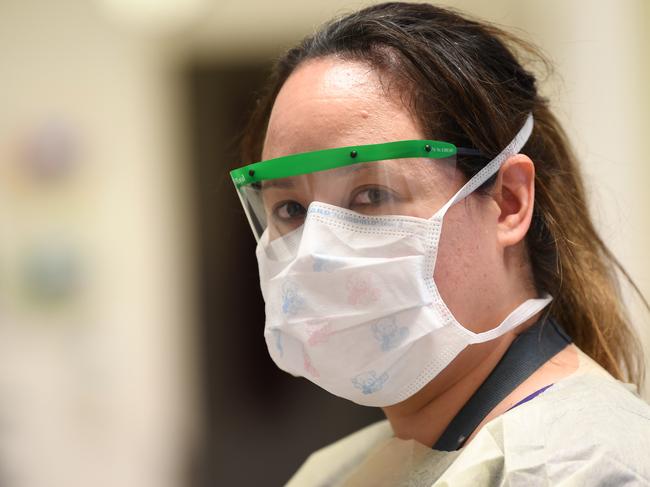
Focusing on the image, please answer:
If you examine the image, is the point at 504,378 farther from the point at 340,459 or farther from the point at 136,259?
the point at 136,259

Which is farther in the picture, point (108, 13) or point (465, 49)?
point (108, 13)

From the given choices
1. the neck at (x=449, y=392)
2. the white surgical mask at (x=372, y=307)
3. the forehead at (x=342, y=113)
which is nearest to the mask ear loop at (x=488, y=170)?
the white surgical mask at (x=372, y=307)

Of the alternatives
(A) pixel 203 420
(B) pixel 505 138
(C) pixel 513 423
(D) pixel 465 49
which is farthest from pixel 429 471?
(A) pixel 203 420

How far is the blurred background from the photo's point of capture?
426cm

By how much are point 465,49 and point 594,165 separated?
7.42 feet

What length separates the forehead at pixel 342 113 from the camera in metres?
1.39

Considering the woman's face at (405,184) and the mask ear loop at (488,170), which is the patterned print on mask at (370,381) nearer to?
the woman's face at (405,184)

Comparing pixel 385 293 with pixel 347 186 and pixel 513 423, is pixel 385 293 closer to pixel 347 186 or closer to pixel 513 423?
pixel 347 186

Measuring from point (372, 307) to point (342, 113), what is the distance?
0.32 m

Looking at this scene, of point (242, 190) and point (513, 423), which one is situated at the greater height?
point (242, 190)

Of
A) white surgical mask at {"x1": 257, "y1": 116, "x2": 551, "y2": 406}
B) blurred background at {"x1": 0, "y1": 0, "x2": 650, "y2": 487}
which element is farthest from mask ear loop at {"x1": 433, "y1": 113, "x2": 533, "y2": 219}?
blurred background at {"x1": 0, "y1": 0, "x2": 650, "y2": 487}

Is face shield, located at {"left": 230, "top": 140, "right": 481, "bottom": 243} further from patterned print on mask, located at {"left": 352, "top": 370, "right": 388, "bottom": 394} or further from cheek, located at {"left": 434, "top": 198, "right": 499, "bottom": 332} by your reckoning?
patterned print on mask, located at {"left": 352, "top": 370, "right": 388, "bottom": 394}

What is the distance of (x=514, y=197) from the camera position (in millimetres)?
1451

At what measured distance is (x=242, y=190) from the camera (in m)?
1.58
